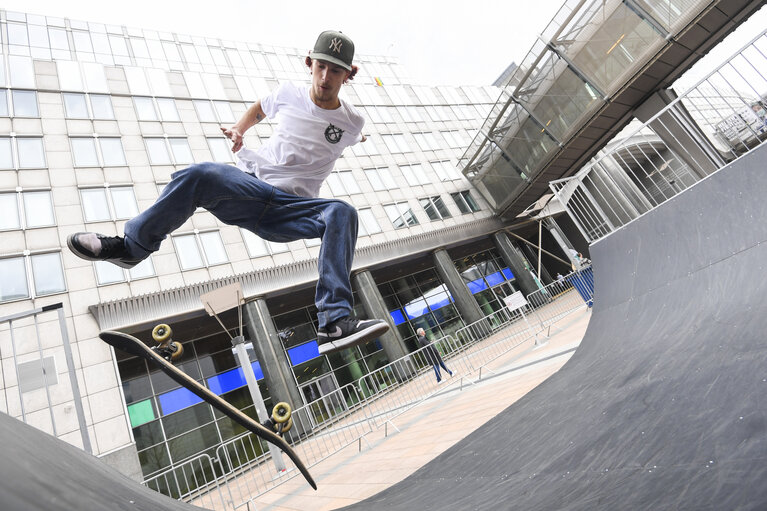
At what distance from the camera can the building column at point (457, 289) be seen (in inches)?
846

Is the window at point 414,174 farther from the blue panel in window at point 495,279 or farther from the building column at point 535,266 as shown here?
the building column at point 535,266

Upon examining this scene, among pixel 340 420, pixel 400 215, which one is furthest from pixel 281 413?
pixel 400 215

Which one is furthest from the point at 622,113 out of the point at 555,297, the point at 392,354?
the point at 392,354

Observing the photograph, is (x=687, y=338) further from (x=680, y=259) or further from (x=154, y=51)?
(x=154, y=51)

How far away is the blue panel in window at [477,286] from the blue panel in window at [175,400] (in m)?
17.6

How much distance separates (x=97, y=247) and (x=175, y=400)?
1558cm

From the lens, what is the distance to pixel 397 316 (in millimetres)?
22375

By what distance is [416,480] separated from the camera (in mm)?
Result: 3291

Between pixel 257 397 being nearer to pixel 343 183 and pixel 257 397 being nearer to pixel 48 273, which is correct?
pixel 48 273

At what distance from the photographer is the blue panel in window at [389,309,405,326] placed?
72.8 feet

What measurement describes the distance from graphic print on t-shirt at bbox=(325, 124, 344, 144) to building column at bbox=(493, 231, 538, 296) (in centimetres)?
2421

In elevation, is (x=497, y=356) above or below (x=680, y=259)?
below

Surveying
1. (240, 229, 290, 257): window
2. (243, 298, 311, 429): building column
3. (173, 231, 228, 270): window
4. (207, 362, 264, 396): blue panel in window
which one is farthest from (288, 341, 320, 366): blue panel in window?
(173, 231, 228, 270): window

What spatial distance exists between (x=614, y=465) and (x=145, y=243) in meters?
2.79
